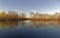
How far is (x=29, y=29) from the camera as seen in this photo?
5.83 feet

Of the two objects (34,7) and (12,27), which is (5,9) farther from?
(34,7)

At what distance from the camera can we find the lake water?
1.77 meters

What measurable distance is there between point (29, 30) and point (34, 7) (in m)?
0.38

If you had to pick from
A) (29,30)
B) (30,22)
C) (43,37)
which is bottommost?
(43,37)

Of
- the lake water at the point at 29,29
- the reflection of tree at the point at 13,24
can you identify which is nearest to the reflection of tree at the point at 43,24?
the lake water at the point at 29,29

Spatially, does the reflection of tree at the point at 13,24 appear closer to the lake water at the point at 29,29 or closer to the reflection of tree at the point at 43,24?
the lake water at the point at 29,29

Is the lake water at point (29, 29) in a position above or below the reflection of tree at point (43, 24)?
below

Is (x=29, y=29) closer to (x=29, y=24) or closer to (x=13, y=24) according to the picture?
(x=29, y=24)

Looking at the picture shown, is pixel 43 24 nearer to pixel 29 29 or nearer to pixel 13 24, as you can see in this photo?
pixel 29 29

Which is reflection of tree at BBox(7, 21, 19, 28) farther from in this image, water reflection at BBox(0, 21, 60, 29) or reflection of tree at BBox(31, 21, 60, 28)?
reflection of tree at BBox(31, 21, 60, 28)

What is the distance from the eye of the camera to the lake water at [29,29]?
1768 millimetres

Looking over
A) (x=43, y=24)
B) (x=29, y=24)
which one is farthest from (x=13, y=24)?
(x=43, y=24)

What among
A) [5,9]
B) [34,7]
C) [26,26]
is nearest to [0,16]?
[5,9]

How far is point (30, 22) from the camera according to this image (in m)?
1.77
